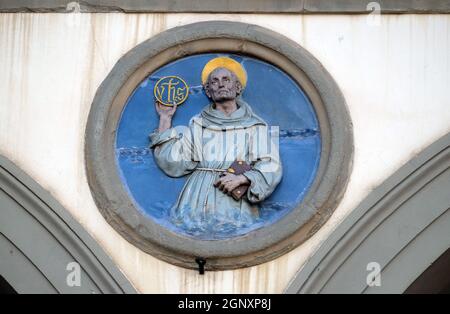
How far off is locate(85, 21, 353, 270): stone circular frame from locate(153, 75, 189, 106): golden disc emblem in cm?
12

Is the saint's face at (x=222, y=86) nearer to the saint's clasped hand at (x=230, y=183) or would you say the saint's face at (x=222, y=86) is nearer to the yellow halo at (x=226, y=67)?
the yellow halo at (x=226, y=67)

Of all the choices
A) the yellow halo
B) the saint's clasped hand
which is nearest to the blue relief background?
the yellow halo

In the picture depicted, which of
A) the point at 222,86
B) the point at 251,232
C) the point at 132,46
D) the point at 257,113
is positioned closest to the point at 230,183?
the point at 251,232

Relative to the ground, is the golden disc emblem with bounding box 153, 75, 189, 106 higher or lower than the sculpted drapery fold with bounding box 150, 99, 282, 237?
higher

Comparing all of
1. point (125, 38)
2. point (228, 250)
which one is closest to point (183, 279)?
point (228, 250)

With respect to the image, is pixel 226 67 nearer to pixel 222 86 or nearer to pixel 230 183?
pixel 222 86

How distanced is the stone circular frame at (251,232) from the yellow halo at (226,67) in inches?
2.9

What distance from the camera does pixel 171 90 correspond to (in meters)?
11.2

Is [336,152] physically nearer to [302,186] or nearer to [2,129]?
[302,186]

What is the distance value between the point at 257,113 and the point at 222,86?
30 cm

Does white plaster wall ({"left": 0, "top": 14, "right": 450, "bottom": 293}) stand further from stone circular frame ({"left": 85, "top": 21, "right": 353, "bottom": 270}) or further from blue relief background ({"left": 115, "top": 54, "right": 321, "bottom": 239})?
blue relief background ({"left": 115, "top": 54, "right": 321, "bottom": 239})

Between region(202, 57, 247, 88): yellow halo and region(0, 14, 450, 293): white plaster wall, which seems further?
region(202, 57, 247, 88): yellow halo

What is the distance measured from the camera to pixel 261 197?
10820 millimetres

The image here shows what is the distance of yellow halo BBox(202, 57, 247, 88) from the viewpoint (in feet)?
36.7
